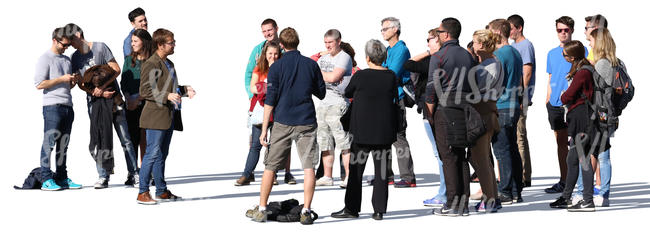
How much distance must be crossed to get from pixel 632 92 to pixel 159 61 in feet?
18.1

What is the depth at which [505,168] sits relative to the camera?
1172 centimetres

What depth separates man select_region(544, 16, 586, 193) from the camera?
12.5 meters

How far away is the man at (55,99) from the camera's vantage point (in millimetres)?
12695

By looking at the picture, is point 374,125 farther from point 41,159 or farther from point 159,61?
point 41,159

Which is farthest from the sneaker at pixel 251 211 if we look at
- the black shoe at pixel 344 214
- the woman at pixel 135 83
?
the woman at pixel 135 83

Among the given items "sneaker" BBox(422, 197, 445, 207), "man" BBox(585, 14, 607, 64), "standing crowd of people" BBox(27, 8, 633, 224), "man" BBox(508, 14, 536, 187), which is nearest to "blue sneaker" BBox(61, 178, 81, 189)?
"standing crowd of people" BBox(27, 8, 633, 224)

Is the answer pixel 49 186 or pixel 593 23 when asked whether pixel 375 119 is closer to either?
pixel 593 23

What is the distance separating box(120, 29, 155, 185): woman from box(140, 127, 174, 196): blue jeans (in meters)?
0.74

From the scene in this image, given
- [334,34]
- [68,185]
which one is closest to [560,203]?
[334,34]

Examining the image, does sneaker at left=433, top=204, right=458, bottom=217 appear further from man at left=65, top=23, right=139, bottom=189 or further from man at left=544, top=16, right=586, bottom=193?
man at left=65, top=23, right=139, bottom=189

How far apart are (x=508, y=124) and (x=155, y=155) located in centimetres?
434

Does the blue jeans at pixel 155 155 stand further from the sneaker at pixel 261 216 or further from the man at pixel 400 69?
the man at pixel 400 69

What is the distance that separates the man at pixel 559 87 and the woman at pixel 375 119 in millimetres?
3234

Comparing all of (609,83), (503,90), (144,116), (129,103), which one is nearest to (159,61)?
(144,116)
